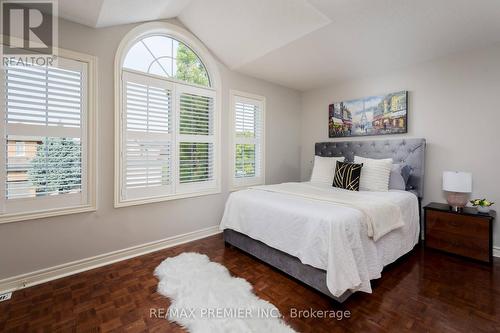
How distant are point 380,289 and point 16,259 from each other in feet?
10.6

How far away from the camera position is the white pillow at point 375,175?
2.94m

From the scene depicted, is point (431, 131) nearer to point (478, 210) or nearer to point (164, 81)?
point (478, 210)

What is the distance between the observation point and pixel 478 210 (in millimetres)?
2693

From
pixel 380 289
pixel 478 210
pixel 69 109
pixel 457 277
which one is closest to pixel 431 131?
pixel 478 210

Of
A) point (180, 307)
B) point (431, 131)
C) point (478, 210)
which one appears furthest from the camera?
point (431, 131)

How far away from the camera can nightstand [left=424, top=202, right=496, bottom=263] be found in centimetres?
249

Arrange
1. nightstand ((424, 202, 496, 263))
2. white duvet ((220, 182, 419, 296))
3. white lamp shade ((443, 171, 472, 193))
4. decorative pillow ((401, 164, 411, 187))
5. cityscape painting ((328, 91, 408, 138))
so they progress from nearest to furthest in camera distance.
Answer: white duvet ((220, 182, 419, 296))
nightstand ((424, 202, 496, 263))
white lamp shade ((443, 171, 472, 193))
decorative pillow ((401, 164, 411, 187))
cityscape painting ((328, 91, 408, 138))

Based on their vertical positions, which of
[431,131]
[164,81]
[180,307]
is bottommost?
[180,307]

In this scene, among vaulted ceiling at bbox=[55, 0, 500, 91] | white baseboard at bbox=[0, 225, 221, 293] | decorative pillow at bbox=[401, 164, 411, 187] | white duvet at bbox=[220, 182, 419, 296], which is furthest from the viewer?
decorative pillow at bbox=[401, 164, 411, 187]

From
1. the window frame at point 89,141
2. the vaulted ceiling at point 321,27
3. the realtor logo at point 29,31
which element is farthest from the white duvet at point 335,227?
the realtor logo at point 29,31

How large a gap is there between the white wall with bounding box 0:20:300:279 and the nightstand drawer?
276 cm

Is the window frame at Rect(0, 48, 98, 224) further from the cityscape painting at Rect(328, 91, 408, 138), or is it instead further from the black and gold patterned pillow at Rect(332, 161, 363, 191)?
the cityscape painting at Rect(328, 91, 408, 138)

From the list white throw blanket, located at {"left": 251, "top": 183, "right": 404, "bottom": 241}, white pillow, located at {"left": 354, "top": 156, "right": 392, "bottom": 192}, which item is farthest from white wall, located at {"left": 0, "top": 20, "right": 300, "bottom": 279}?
white pillow, located at {"left": 354, "top": 156, "right": 392, "bottom": 192}

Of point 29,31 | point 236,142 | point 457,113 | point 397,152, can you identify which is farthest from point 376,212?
point 29,31
